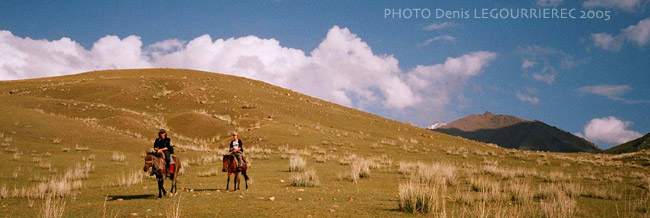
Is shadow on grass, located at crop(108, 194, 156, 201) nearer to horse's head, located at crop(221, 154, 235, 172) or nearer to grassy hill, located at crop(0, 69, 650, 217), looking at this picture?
grassy hill, located at crop(0, 69, 650, 217)

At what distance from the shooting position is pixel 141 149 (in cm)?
3181

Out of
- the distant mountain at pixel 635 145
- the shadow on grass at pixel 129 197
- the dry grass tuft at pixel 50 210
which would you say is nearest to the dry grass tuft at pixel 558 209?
the dry grass tuft at pixel 50 210

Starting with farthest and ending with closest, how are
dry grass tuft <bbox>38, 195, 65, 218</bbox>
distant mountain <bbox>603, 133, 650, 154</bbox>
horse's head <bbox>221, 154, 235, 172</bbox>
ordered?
1. distant mountain <bbox>603, 133, 650, 154</bbox>
2. horse's head <bbox>221, 154, 235, 172</bbox>
3. dry grass tuft <bbox>38, 195, 65, 218</bbox>

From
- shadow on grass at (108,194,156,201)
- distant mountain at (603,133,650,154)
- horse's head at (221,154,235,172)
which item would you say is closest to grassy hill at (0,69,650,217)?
shadow on grass at (108,194,156,201)

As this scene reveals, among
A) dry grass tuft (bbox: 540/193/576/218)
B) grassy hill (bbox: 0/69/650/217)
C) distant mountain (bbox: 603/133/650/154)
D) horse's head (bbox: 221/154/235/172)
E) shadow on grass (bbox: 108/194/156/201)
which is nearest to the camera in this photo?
dry grass tuft (bbox: 540/193/576/218)

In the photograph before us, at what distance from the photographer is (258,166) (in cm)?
2455

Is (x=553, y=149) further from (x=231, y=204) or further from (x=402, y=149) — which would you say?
(x=231, y=204)

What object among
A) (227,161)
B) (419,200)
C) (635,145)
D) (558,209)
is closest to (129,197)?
(227,161)

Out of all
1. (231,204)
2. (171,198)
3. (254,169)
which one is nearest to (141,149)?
(254,169)

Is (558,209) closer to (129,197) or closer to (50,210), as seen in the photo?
(50,210)

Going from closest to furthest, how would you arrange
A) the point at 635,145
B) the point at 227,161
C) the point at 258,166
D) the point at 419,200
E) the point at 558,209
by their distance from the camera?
the point at 558,209, the point at 419,200, the point at 227,161, the point at 258,166, the point at 635,145

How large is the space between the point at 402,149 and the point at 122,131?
29272 mm

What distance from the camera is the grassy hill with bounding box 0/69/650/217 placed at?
10.3 metres

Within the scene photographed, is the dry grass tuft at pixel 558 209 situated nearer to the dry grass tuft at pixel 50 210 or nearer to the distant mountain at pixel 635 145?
the dry grass tuft at pixel 50 210
